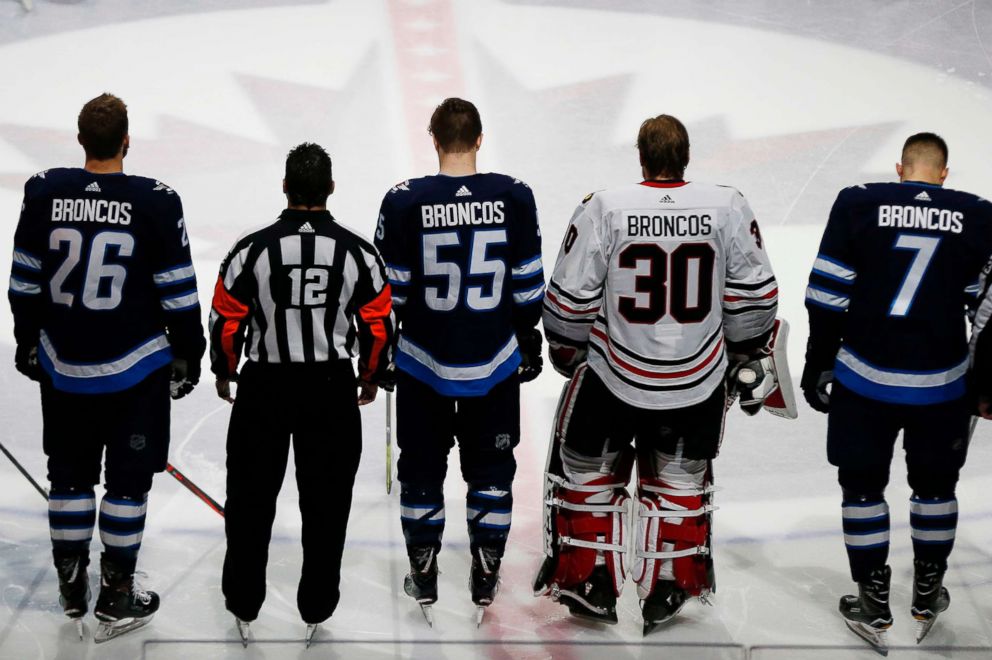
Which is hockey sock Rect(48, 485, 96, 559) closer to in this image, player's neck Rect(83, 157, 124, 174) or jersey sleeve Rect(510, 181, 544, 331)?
player's neck Rect(83, 157, 124, 174)

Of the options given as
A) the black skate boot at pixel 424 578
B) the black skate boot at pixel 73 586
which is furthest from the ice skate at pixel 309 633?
the black skate boot at pixel 73 586

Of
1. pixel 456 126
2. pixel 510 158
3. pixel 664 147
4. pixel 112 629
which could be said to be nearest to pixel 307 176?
pixel 456 126

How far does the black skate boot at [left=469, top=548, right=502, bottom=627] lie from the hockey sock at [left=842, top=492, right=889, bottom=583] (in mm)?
944

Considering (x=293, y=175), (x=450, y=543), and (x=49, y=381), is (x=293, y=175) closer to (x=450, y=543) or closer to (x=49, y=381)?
(x=49, y=381)

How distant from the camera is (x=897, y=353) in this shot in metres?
3.25

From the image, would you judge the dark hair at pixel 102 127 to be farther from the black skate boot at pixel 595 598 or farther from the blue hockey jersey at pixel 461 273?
the black skate boot at pixel 595 598

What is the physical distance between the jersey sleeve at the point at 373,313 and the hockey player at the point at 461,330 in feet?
0.47

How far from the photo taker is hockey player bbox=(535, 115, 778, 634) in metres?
3.16

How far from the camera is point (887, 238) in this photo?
10.5 feet

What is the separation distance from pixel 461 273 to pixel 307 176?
0.47 meters

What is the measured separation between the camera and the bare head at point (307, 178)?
9.84 feet

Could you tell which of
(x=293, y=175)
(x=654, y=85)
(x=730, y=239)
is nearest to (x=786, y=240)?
(x=654, y=85)

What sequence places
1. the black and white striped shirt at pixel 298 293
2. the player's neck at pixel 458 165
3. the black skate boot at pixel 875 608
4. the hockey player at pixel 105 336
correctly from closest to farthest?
the black and white striped shirt at pixel 298 293
the hockey player at pixel 105 336
the player's neck at pixel 458 165
the black skate boot at pixel 875 608

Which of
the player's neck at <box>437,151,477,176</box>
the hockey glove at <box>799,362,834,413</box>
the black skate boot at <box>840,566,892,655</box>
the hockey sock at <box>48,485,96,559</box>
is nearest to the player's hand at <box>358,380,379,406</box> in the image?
the player's neck at <box>437,151,477,176</box>
